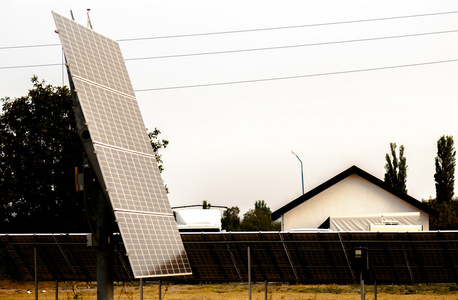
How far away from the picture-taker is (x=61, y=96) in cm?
5053

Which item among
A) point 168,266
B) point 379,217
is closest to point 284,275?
point 168,266

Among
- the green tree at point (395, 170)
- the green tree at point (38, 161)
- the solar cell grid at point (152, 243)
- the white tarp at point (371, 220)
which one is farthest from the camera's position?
the green tree at point (395, 170)

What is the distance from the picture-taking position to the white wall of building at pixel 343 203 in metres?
44.5

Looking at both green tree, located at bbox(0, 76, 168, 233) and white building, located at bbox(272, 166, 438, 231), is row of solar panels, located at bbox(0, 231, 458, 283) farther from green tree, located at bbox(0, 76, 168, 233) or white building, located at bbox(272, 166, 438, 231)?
green tree, located at bbox(0, 76, 168, 233)

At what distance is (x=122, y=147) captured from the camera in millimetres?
15750

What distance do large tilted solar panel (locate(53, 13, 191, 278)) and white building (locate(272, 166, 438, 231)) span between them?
94.1 feet

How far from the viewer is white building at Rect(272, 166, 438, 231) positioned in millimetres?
44438

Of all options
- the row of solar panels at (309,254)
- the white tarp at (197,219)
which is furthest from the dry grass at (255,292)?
the row of solar panels at (309,254)

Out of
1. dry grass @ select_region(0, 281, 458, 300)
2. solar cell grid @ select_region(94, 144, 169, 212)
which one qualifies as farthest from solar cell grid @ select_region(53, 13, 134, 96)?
dry grass @ select_region(0, 281, 458, 300)

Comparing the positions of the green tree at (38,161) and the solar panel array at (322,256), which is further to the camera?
the green tree at (38,161)

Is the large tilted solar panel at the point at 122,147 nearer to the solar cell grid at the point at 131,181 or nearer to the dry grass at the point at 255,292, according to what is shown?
the solar cell grid at the point at 131,181

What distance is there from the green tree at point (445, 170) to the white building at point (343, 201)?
140ft

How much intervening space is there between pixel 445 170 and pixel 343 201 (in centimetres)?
4546

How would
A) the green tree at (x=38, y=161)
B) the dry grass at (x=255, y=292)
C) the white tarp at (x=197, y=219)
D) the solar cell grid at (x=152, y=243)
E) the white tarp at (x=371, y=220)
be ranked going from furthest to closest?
the green tree at (x=38, y=161) < the white tarp at (x=371, y=220) < the white tarp at (x=197, y=219) < the dry grass at (x=255, y=292) < the solar cell grid at (x=152, y=243)
